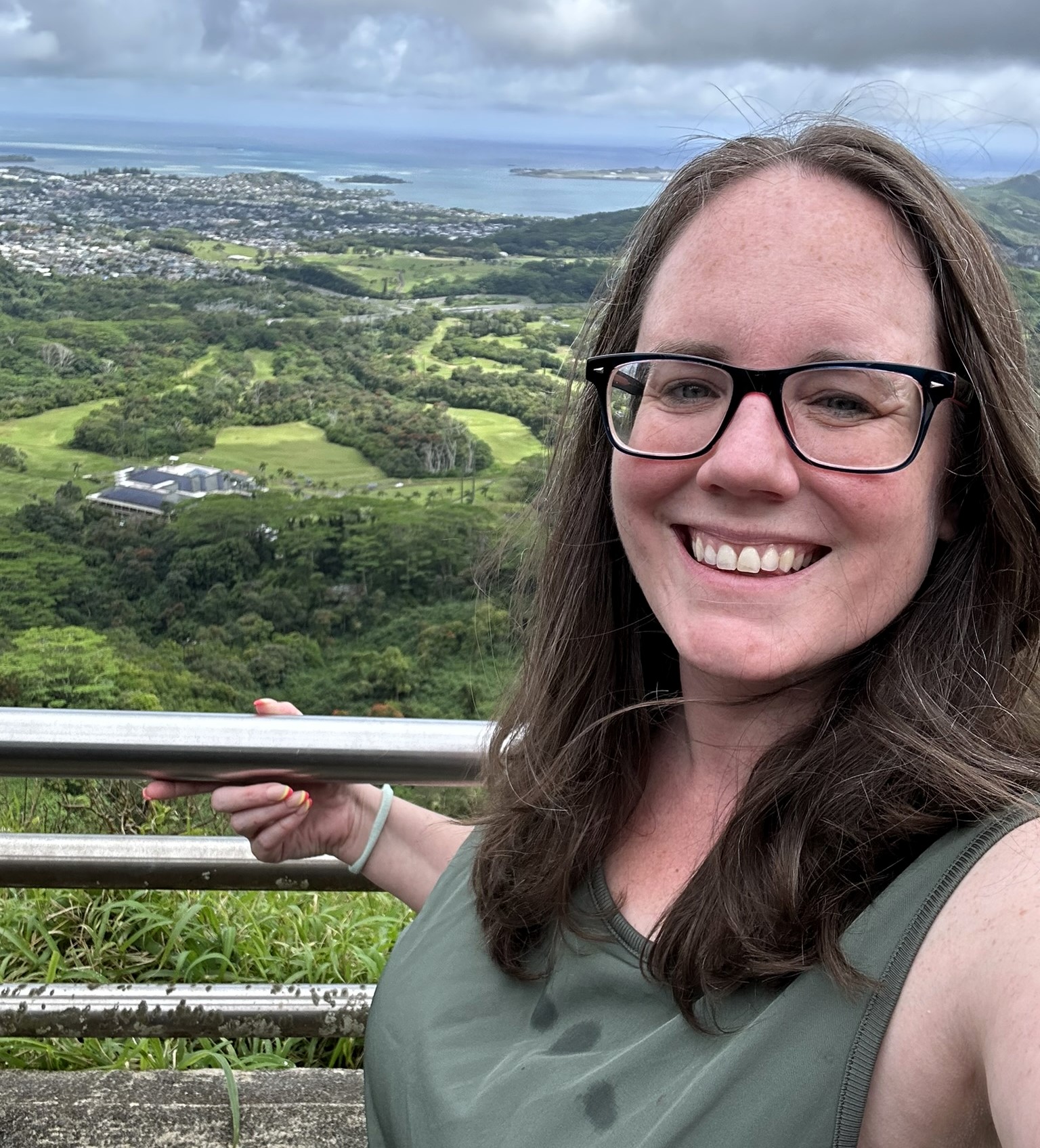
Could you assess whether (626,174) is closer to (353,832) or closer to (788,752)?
(353,832)

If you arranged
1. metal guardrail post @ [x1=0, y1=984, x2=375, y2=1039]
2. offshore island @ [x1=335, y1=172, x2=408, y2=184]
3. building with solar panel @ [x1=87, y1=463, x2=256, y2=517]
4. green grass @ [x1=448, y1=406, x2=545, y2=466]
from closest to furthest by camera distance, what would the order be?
metal guardrail post @ [x1=0, y1=984, x2=375, y2=1039] < green grass @ [x1=448, y1=406, x2=545, y2=466] < building with solar panel @ [x1=87, y1=463, x2=256, y2=517] < offshore island @ [x1=335, y1=172, x2=408, y2=184]

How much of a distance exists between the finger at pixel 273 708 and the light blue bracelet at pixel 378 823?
0.17 m

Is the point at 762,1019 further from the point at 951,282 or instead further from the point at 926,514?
the point at 951,282

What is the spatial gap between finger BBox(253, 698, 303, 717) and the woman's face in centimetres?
67

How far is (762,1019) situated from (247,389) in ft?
36.4

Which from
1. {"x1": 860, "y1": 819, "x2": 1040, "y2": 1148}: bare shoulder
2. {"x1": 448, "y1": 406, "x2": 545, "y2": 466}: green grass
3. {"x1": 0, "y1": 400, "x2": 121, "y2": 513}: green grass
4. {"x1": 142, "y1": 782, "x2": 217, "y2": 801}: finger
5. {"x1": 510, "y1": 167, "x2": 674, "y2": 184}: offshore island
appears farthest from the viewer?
{"x1": 0, "y1": 400, "x2": 121, "y2": 513}: green grass

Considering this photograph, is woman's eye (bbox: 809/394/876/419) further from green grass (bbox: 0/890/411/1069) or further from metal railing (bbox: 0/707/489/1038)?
green grass (bbox: 0/890/411/1069)

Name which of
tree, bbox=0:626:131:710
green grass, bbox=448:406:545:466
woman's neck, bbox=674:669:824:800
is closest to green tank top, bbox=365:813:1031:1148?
woman's neck, bbox=674:669:824:800

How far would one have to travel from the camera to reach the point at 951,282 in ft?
3.41

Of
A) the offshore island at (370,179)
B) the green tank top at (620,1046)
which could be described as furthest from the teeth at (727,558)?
the offshore island at (370,179)

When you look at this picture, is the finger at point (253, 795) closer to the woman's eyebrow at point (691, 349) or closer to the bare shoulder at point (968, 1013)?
the woman's eyebrow at point (691, 349)

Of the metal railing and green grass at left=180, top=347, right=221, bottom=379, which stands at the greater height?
the metal railing

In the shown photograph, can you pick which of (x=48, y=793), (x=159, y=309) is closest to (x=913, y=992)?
(x=48, y=793)

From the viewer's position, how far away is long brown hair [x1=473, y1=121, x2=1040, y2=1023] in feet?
3.05
